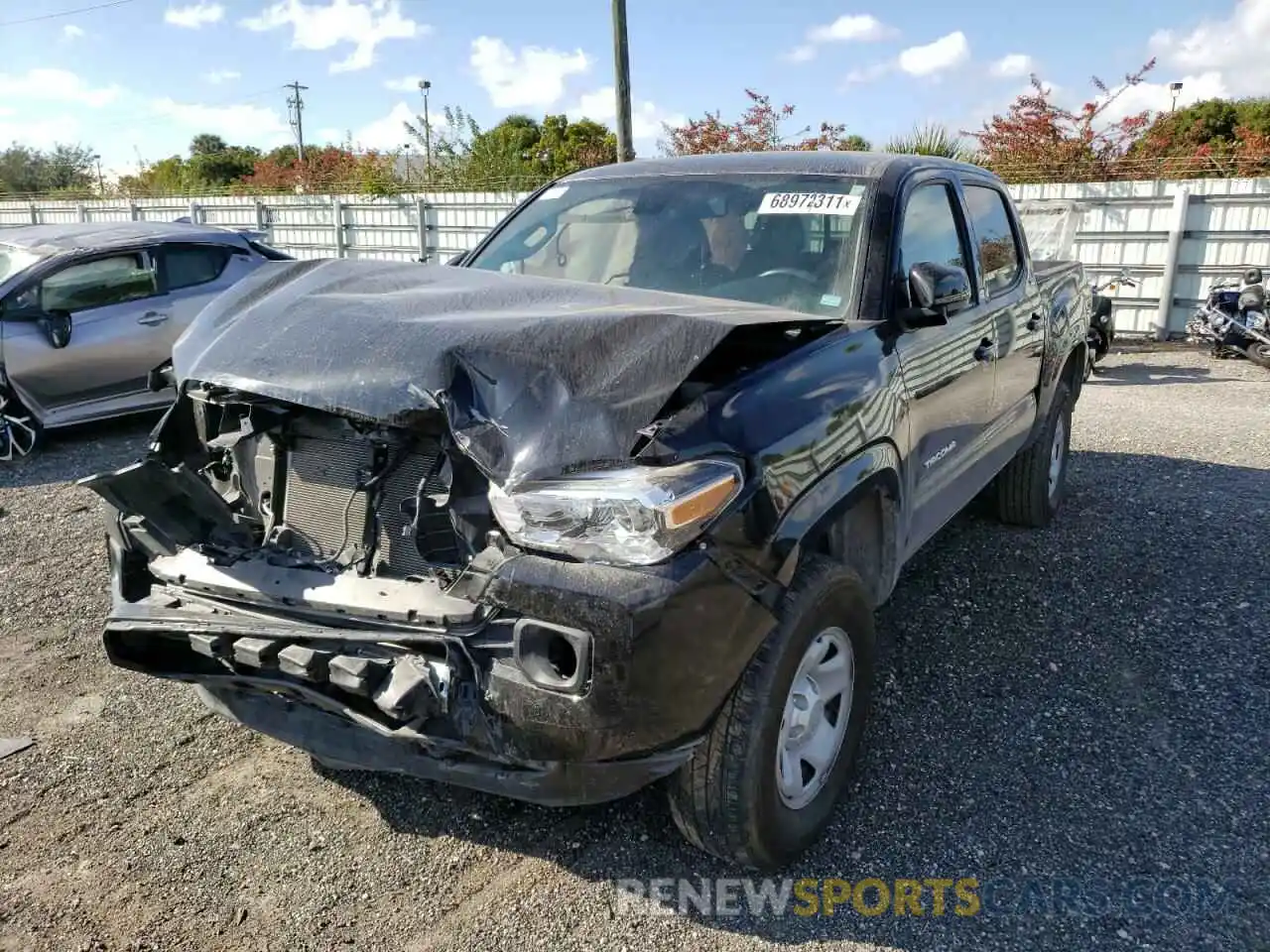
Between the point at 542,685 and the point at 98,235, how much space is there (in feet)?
24.6

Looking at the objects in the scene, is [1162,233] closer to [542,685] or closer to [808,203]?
[808,203]

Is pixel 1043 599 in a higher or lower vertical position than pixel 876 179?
lower

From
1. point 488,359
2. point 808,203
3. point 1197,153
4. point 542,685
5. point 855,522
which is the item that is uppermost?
point 1197,153

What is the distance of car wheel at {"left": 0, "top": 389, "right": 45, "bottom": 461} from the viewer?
7062 mm

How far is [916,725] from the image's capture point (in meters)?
3.41

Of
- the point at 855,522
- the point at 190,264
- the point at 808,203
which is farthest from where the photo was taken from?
the point at 190,264

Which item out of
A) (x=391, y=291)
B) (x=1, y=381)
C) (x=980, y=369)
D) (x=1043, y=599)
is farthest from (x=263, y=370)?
(x=1, y=381)

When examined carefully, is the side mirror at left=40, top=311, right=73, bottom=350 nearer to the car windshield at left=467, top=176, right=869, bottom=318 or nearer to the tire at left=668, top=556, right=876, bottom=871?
the car windshield at left=467, top=176, right=869, bottom=318

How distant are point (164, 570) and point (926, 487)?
8.29 ft

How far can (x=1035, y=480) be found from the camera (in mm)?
5230

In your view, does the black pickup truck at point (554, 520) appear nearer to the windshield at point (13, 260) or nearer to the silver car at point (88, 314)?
the silver car at point (88, 314)

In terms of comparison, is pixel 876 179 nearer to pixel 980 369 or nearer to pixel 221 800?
pixel 980 369

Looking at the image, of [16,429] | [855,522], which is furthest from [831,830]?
[16,429]

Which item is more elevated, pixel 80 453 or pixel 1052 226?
pixel 1052 226
